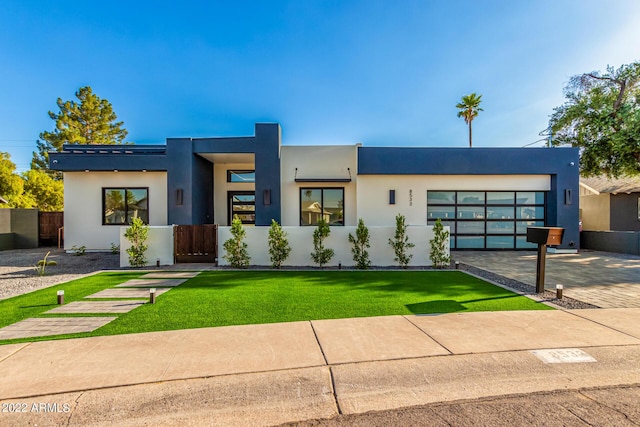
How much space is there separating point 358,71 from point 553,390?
43.2ft

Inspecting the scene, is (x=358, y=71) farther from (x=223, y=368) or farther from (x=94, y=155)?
(x=223, y=368)

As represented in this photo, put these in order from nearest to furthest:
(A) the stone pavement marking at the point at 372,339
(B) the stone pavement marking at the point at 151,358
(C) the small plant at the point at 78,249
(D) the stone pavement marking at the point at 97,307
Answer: (B) the stone pavement marking at the point at 151,358 < (A) the stone pavement marking at the point at 372,339 < (D) the stone pavement marking at the point at 97,307 < (C) the small plant at the point at 78,249

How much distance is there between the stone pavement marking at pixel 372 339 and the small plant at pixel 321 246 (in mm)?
4538

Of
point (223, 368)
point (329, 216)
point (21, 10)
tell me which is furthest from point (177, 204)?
point (223, 368)

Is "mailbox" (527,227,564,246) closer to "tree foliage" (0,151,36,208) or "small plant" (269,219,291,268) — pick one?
"small plant" (269,219,291,268)

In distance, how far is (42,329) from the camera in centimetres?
404

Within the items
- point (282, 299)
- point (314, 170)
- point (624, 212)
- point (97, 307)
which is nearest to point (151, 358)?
point (282, 299)

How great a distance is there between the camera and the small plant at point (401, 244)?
8953mm

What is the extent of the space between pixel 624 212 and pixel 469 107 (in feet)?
40.6

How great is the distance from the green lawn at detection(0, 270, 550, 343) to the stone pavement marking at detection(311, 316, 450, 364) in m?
0.37

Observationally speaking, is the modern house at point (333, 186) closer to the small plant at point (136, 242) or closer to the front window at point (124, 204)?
the front window at point (124, 204)

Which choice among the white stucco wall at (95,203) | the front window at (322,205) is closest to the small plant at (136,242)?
the white stucco wall at (95,203)

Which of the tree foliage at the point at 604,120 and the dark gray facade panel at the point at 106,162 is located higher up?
the tree foliage at the point at 604,120

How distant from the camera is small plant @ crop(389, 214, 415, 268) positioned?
895 cm
